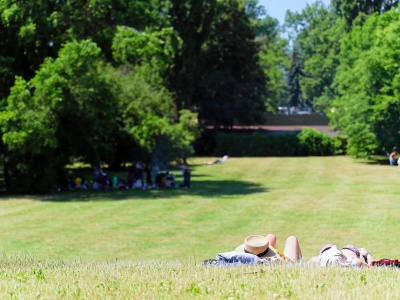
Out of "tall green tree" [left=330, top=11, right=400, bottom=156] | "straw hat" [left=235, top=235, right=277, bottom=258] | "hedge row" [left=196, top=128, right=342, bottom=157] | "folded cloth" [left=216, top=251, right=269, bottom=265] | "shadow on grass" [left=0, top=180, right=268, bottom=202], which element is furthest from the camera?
"hedge row" [left=196, top=128, right=342, bottom=157]

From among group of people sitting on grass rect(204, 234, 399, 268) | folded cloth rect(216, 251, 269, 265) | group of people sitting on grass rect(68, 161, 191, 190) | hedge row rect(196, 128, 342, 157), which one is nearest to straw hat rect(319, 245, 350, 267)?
group of people sitting on grass rect(204, 234, 399, 268)

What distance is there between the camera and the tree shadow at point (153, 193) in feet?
105

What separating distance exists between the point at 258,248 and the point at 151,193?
2438cm

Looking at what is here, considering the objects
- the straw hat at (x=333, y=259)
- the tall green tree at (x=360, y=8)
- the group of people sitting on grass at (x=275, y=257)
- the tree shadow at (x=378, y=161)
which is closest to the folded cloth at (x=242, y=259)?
the group of people sitting on grass at (x=275, y=257)

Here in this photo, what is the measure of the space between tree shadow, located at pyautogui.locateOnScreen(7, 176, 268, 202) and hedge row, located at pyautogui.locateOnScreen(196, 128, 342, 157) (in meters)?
29.3

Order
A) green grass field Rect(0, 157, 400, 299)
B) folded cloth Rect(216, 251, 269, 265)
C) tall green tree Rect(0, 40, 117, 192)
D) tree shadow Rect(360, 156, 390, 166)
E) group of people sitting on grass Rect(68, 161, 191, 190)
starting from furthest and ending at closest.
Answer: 1. tree shadow Rect(360, 156, 390, 166)
2. group of people sitting on grass Rect(68, 161, 191, 190)
3. tall green tree Rect(0, 40, 117, 192)
4. folded cloth Rect(216, 251, 269, 265)
5. green grass field Rect(0, 157, 400, 299)

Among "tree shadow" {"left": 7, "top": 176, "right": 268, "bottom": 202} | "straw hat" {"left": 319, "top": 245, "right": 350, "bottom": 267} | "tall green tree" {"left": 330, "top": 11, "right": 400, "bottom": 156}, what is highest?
"tall green tree" {"left": 330, "top": 11, "right": 400, "bottom": 156}

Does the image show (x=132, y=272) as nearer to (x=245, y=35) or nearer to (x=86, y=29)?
(x=86, y=29)

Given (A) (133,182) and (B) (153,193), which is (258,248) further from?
(A) (133,182)

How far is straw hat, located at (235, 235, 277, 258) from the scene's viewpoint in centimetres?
992

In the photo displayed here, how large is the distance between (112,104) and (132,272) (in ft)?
87.8

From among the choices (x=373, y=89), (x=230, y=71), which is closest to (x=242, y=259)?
(x=373, y=89)

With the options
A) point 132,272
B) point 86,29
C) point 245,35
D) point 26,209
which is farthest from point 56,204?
point 245,35

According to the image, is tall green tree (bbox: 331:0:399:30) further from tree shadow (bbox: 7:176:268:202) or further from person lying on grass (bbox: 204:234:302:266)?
person lying on grass (bbox: 204:234:302:266)
